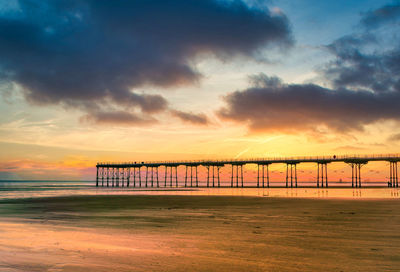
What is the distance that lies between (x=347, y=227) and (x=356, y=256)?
5.50m

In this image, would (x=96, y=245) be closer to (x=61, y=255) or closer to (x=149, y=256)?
(x=61, y=255)

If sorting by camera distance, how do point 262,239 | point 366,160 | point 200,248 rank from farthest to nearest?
point 366,160, point 262,239, point 200,248

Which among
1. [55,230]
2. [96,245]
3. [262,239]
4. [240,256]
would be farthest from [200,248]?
[55,230]

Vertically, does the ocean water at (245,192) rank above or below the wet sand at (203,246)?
below

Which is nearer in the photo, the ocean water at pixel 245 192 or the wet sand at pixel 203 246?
the wet sand at pixel 203 246

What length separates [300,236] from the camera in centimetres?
1125

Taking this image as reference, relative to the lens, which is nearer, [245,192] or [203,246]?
[203,246]

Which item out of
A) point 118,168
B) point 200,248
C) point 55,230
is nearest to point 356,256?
point 200,248

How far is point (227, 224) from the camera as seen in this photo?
1464 centimetres

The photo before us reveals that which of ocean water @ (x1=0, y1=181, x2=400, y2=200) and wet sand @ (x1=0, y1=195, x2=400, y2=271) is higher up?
wet sand @ (x1=0, y1=195, x2=400, y2=271)

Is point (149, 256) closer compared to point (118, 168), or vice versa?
point (149, 256)

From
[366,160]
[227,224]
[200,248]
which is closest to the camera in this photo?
[200,248]

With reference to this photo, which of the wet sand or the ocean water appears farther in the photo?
the ocean water

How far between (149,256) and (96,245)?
93.3 inches
